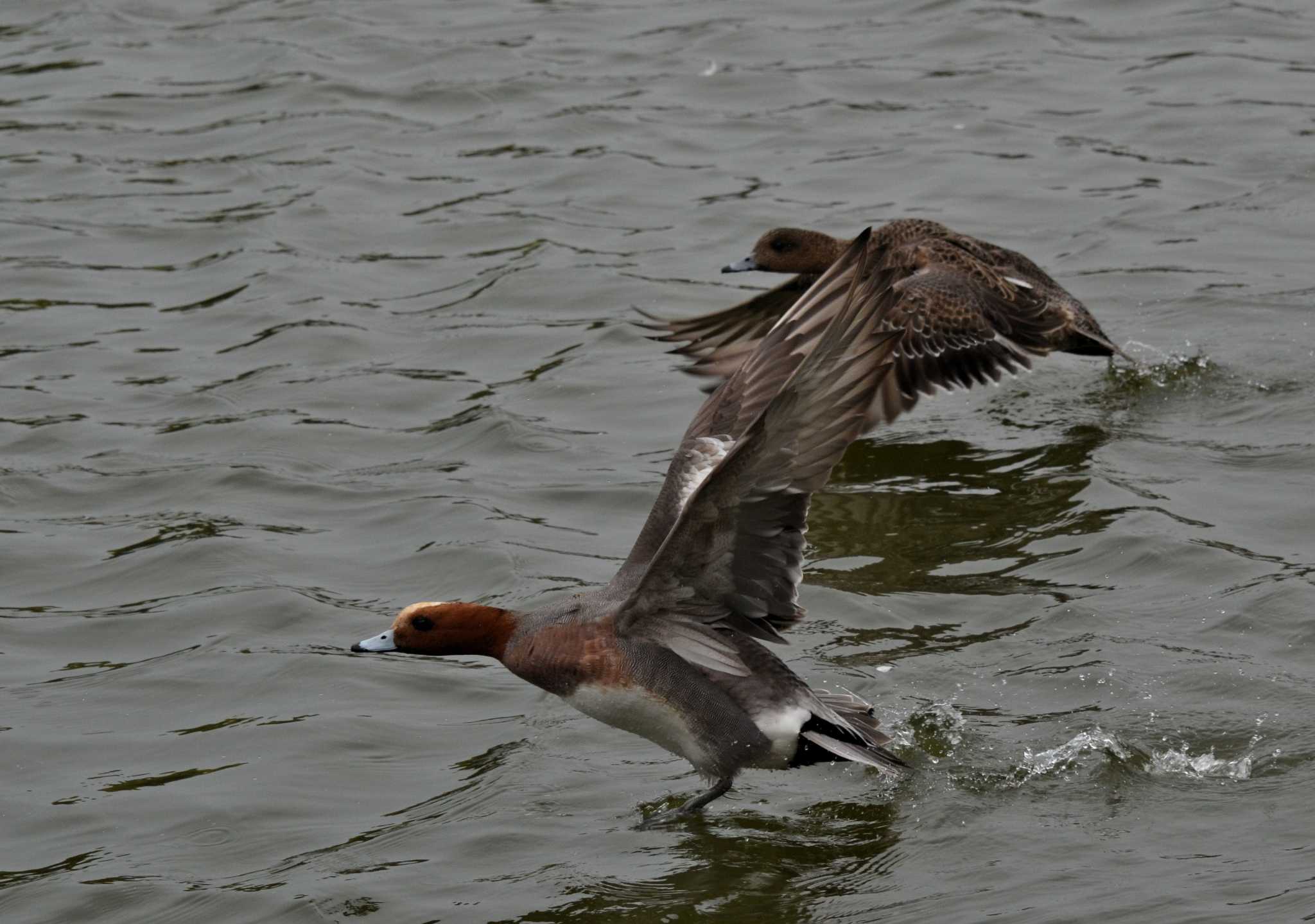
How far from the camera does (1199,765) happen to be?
5.95m

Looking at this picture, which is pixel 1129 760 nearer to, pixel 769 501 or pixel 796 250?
pixel 769 501

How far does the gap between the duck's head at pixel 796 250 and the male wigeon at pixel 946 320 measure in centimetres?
22

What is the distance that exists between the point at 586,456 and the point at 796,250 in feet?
5.44

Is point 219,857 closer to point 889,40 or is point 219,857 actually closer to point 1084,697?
point 1084,697

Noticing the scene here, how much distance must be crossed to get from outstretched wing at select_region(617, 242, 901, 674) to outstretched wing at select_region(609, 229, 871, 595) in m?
0.02

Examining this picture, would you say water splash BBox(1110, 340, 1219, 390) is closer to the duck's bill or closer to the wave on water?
the wave on water

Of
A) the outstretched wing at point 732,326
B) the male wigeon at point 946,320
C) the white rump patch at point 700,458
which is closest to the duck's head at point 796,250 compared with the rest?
the male wigeon at point 946,320

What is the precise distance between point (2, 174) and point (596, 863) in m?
8.10

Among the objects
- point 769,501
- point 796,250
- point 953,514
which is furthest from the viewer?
point 796,250

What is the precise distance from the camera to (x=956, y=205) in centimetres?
1127

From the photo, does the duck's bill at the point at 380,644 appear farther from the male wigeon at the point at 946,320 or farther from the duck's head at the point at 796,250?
the duck's head at the point at 796,250

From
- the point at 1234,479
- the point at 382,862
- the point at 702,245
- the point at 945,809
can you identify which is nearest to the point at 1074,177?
the point at 702,245

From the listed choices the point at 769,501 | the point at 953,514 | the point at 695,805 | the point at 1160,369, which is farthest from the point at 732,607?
the point at 1160,369

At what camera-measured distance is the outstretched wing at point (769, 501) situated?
5.34 metres
